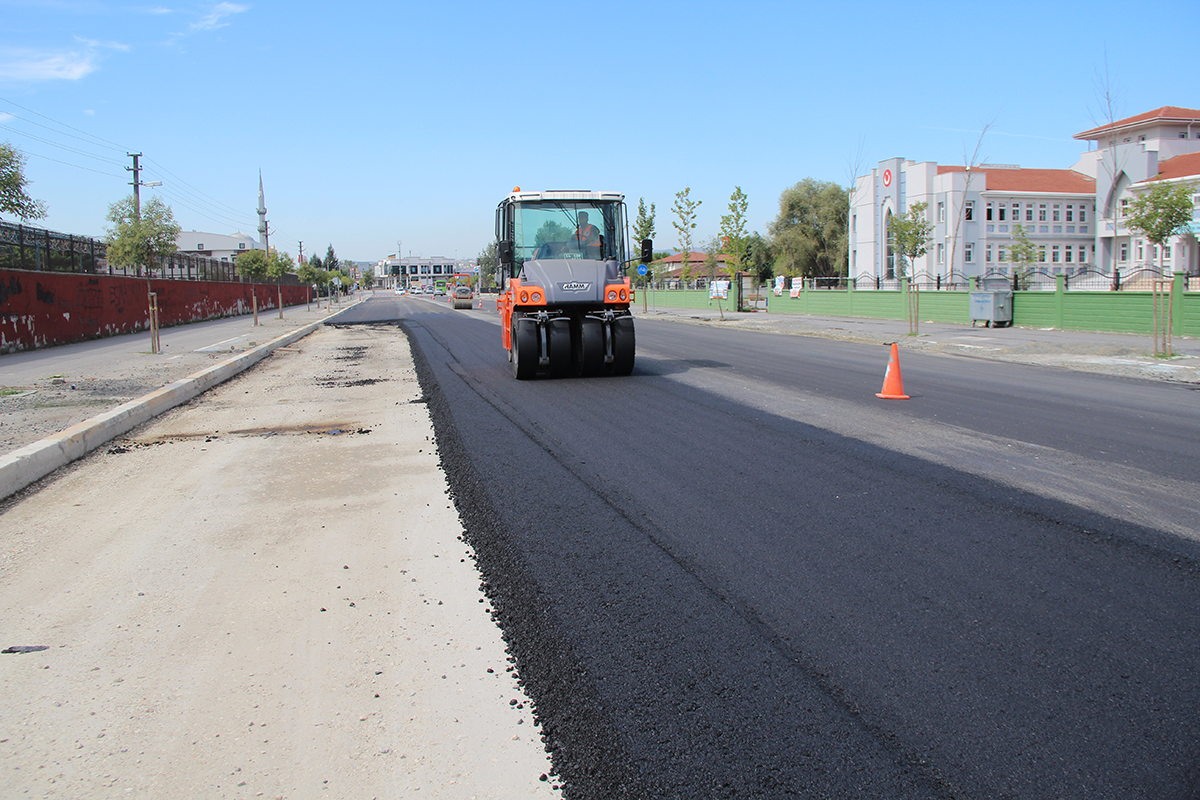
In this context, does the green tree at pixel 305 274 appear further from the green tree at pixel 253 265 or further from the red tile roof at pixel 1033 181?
the red tile roof at pixel 1033 181

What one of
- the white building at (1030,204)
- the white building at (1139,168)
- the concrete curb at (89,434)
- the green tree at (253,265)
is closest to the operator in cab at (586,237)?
the concrete curb at (89,434)

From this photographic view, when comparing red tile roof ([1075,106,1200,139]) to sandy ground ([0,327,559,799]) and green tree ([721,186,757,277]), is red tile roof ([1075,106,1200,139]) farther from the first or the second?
sandy ground ([0,327,559,799])

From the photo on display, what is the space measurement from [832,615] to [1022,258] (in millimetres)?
55836

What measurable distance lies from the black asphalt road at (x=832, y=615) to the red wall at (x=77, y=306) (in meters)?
16.4

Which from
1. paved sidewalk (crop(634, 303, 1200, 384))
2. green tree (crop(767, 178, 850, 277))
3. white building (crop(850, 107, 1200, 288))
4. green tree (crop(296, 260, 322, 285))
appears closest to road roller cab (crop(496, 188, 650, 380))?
paved sidewalk (crop(634, 303, 1200, 384))

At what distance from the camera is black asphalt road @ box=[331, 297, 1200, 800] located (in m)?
2.70

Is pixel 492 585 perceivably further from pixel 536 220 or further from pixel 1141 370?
pixel 1141 370

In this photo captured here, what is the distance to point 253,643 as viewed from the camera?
12.0 ft

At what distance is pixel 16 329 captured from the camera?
18.8 m

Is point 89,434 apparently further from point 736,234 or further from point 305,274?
point 305,274

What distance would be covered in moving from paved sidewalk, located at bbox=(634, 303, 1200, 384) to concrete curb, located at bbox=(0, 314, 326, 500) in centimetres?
1516

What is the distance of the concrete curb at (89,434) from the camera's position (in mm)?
6695

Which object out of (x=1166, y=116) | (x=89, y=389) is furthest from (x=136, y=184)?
(x=1166, y=116)

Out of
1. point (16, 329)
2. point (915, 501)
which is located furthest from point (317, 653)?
point (16, 329)
